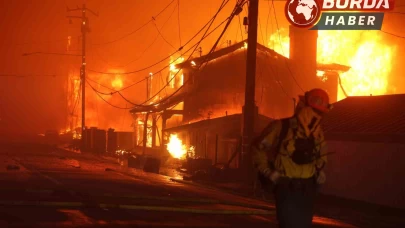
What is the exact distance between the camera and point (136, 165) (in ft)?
140

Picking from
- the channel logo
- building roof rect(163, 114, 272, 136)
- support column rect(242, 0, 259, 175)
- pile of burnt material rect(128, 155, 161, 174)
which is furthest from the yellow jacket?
building roof rect(163, 114, 272, 136)

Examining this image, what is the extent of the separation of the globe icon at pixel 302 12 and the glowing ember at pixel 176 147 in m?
13.3

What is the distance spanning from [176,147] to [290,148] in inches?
1708

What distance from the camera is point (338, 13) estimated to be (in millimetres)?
43531

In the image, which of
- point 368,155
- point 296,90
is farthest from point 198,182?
point 296,90

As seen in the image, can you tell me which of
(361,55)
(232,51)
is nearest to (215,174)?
(232,51)

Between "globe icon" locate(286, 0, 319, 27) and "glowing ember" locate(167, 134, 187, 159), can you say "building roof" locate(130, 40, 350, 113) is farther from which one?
"globe icon" locate(286, 0, 319, 27)

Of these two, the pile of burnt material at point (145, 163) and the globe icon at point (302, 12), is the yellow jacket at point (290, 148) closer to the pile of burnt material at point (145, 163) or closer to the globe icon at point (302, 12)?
the pile of burnt material at point (145, 163)

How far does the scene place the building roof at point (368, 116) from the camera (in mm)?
21812

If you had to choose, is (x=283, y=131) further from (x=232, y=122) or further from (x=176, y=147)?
(x=176, y=147)

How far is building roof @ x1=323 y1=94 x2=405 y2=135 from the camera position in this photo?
21812mm

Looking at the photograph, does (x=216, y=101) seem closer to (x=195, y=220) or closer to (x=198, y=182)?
(x=198, y=182)

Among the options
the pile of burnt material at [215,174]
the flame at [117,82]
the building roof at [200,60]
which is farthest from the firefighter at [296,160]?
the flame at [117,82]

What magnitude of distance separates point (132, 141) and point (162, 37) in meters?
44.0
